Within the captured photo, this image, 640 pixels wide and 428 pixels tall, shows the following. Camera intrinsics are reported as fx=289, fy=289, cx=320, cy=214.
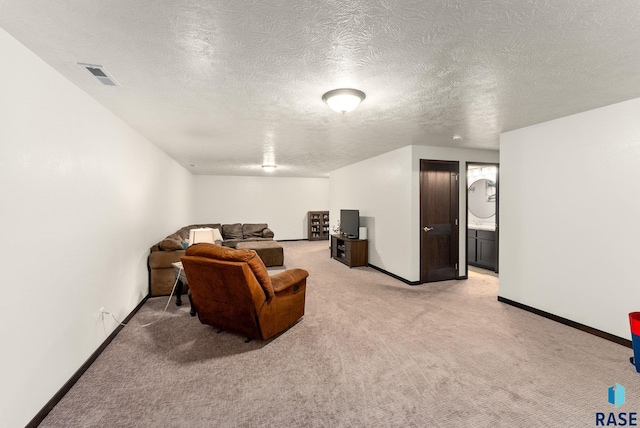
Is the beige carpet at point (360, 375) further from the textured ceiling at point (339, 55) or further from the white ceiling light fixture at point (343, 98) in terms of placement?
the textured ceiling at point (339, 55)

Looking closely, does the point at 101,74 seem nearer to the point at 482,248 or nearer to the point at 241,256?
the point at 241,256

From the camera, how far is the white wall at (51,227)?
168cm

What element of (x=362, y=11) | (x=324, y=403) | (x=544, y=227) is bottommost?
(x=324, y=403)

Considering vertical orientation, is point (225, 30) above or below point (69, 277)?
above

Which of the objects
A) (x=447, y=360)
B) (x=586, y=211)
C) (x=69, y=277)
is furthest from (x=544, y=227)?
(x=69, y=277)

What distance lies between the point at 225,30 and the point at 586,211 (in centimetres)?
389

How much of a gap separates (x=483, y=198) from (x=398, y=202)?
2652 mm

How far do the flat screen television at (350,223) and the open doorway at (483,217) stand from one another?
2.36 metres

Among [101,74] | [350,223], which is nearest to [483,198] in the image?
[350,223]

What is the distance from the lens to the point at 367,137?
4.32m

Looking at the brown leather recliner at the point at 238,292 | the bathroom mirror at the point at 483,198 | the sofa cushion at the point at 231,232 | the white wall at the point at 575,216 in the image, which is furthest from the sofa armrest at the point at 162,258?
the bathroom mirror at the point at 483,198

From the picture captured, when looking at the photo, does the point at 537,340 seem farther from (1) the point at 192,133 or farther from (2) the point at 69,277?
(1) the point at 192,133

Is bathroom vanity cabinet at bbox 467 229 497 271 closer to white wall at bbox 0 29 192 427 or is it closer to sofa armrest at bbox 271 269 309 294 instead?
sofa armrest at bbox 271 269 309 294

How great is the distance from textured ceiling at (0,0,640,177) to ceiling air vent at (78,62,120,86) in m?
0.05
